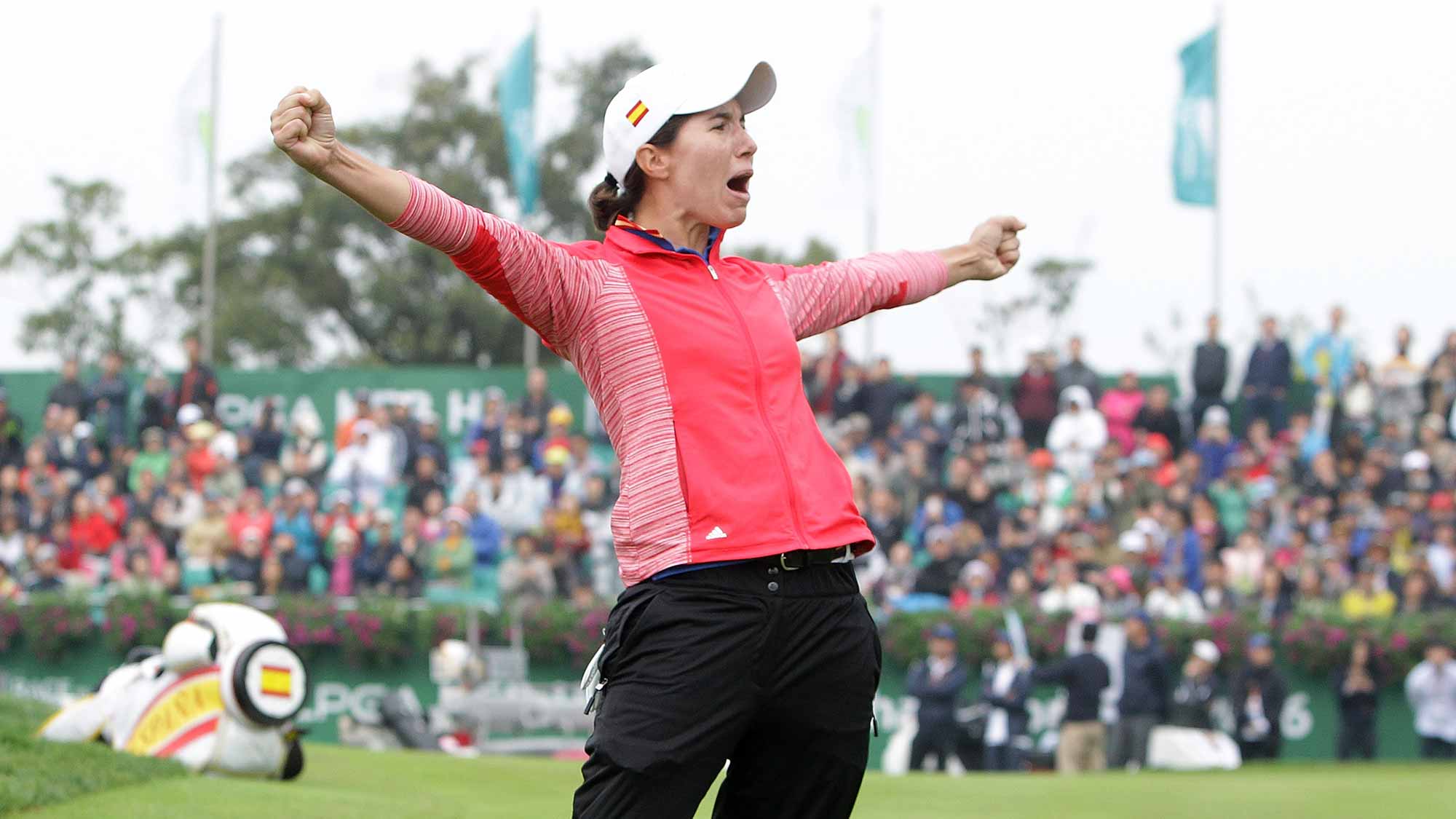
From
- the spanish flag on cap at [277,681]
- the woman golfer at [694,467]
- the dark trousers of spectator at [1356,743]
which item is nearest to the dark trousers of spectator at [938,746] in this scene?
the dark trousers of spectator at [1356,743]

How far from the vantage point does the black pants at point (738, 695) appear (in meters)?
3.66

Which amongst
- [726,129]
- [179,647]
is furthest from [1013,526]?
[726,129]

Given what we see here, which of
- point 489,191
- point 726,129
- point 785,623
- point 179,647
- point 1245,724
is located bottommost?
point 1245,724

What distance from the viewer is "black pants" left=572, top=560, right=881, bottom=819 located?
144 inches

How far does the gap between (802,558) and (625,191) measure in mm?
966

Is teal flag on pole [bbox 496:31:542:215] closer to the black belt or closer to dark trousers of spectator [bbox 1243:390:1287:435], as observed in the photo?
dark trousers of spectator [bbox 1243:390:1287:435]

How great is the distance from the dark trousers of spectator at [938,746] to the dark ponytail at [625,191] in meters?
11.3

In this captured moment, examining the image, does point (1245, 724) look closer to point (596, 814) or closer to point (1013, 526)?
point (1013, 526)

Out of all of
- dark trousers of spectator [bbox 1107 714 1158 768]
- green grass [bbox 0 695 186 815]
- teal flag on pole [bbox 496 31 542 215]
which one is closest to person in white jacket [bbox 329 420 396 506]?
teal flag on pole [bbox 496 31 542 215]

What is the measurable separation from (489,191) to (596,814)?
40.3 m

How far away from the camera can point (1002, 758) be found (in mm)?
15109

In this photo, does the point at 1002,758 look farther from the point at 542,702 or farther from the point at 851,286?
the point at 851,286

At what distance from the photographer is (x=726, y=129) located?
13.1 ft

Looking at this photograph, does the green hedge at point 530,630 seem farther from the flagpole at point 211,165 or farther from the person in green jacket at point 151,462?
the flagpole at point 211,165
